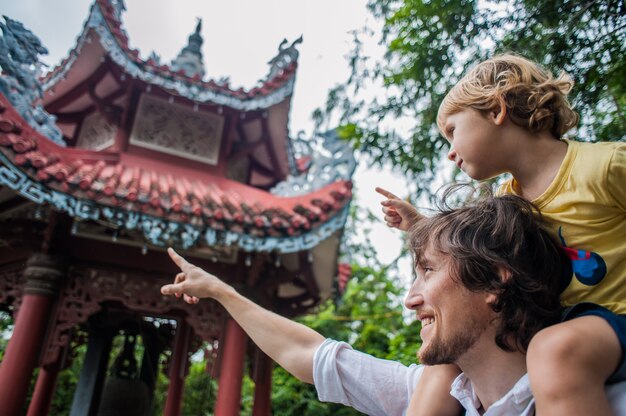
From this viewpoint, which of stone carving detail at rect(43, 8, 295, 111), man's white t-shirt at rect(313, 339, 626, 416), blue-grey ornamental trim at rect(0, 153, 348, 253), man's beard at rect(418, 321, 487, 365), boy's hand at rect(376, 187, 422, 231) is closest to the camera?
man's beard at rect(418, 321, 487, 365)

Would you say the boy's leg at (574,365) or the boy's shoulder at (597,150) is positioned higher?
the boy's shoulder at (597,150)

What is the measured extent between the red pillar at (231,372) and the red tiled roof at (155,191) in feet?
3.40

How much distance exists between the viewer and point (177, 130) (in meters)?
5.47

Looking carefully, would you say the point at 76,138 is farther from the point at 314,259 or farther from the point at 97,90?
the point at 314,259

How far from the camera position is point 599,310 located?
1.02 metres

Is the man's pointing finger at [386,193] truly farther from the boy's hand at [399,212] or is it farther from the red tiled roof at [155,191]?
the red tiled roof at [155,191]

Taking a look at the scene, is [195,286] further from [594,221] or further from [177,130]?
[177,130]

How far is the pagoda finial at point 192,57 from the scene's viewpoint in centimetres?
675

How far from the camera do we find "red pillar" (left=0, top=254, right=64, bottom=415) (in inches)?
144

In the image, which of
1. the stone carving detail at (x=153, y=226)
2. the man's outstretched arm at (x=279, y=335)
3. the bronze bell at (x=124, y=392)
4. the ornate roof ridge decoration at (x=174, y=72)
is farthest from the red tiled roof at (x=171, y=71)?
the man's outstretched arm at (x=279, y=335)

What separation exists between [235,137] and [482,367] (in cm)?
499

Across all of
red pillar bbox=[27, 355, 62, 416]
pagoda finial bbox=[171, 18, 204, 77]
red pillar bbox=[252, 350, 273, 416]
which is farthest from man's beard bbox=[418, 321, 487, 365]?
pagoda finial bbox=[171, 18, 204, 77]

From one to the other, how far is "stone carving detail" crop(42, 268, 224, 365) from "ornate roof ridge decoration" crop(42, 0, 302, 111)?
1.96m

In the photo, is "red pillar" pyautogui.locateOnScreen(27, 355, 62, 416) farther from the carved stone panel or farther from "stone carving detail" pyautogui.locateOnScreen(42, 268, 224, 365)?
the carved stone panel
